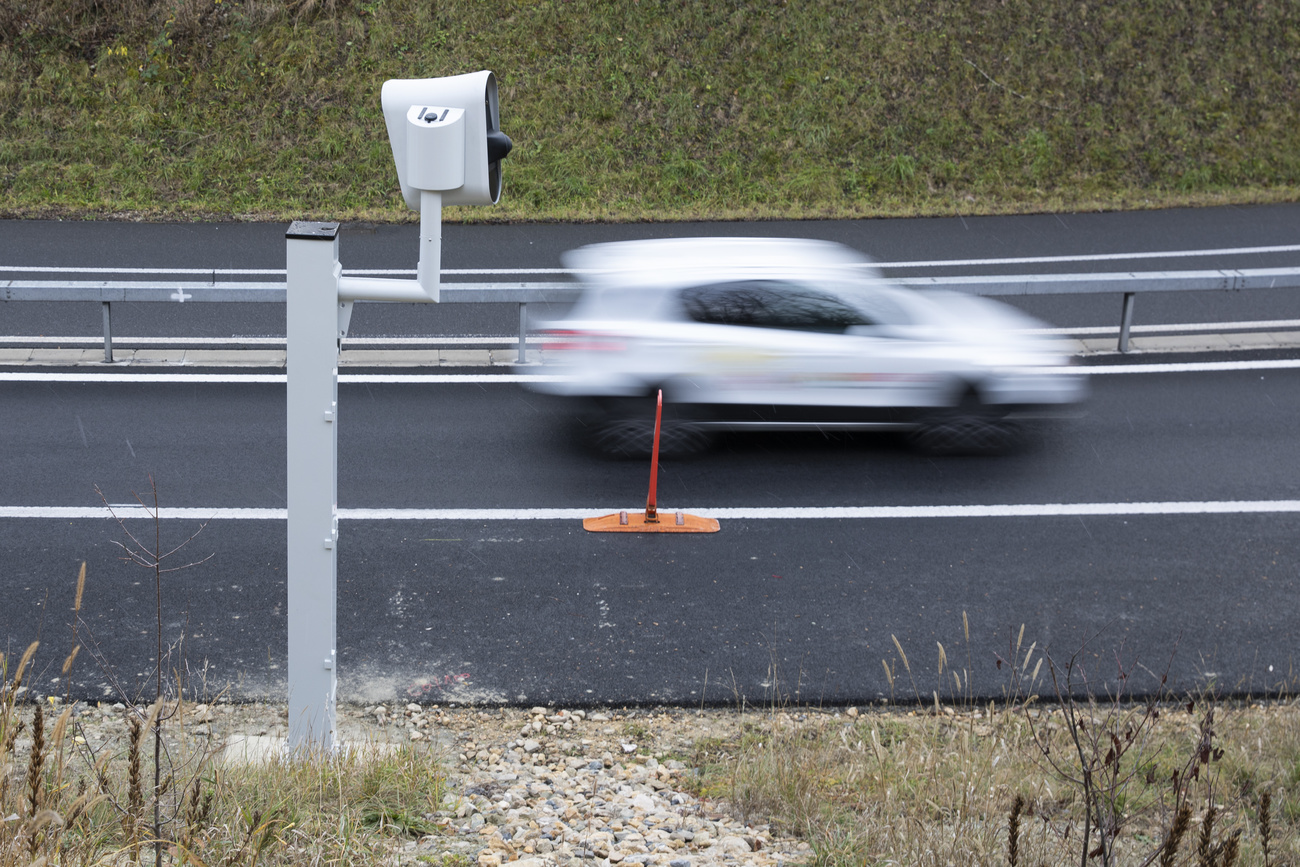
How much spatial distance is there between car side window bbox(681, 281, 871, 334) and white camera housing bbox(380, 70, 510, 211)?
4.83 meters

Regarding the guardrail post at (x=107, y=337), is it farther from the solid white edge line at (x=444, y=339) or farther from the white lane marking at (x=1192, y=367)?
the white lane marking at (x=1192, y=367)

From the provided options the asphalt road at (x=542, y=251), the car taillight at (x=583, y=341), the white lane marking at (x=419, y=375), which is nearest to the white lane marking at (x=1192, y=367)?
the white lane marking at (x=419, y=375)

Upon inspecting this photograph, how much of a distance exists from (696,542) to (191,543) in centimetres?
344

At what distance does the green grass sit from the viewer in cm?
1930

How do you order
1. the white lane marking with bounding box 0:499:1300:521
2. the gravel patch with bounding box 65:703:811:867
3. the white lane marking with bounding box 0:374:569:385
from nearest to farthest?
1. the gravel patch with bounding box 65:703:811:867
2. the white lane marking with bounding box 0:499:1300:521
3. the white lane marking with bounding box 0:374:569:385

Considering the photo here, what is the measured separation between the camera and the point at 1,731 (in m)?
3.95

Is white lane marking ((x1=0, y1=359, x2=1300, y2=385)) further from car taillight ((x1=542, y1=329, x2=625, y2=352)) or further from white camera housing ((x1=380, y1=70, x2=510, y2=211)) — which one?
white camera housing ((x1=380, y1=70, x2=510, y2=211))

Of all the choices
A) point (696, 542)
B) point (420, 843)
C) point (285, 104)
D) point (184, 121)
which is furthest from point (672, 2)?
point (420, 843)

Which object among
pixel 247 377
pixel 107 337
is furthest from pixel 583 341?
pixel 107 337

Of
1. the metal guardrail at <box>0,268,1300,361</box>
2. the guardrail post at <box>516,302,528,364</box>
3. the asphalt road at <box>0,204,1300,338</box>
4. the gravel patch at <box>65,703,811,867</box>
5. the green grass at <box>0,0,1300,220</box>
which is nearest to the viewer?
the gravel patch at <box>65,703,811,867</box>

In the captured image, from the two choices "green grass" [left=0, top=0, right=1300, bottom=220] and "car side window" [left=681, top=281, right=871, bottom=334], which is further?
"green grass" [left=0, top=0, right=1300, bottom=220]

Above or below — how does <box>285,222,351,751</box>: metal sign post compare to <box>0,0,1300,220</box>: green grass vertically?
below

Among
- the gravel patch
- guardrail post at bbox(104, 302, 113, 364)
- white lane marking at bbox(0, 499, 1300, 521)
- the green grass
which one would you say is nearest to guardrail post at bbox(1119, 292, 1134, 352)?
white lane marking at bbox(0, 499, 1300, 521)

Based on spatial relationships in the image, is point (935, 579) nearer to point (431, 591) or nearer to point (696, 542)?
point (696, 542)
